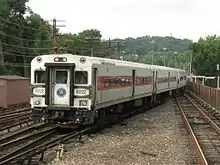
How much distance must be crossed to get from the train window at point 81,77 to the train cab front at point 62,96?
0.10 m

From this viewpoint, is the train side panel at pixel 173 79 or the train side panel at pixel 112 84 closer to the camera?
the train side panel at pixel 112 84

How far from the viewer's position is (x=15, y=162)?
10.9 metres

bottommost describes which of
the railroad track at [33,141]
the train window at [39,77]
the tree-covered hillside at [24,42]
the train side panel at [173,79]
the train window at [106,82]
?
the railroad track at [33,141]

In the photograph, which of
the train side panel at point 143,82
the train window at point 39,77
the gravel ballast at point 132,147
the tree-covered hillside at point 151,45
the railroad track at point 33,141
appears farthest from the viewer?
the tree-covered hillside at point 151,45

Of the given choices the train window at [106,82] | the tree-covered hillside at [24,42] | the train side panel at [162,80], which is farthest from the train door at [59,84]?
the tree-covered hillside at [24,42]

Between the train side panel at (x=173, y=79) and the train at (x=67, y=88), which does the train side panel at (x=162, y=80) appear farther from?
the train at (x=67, y=88)

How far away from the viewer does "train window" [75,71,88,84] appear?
1642cm

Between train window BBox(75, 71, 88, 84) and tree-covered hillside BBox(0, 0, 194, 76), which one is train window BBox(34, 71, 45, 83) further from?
tree-covered hillside BBox(0, 0, 194, 76)

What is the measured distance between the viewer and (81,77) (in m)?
16.5

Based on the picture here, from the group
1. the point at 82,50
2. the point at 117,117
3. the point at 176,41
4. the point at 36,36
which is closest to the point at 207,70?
the point at 82,50

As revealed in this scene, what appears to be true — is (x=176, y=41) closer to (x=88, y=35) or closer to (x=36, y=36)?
(x=88, y=35)

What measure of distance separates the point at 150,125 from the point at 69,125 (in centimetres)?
535

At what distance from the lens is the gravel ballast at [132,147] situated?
1207cm

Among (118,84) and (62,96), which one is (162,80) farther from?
(62,96)
